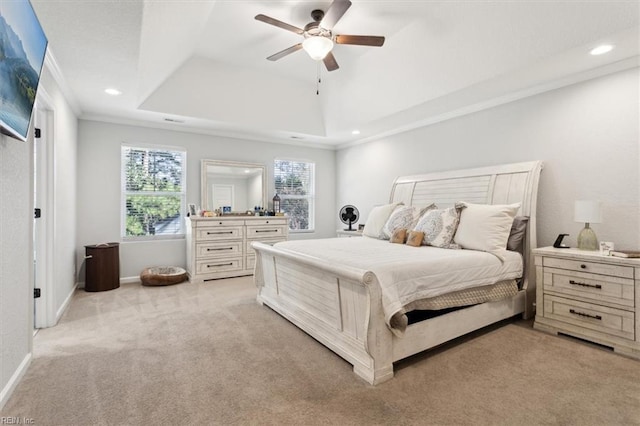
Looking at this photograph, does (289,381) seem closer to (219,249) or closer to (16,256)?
(16,256)

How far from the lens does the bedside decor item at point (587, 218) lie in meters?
2.61

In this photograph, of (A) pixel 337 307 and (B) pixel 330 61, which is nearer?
(A) pixel 337 307

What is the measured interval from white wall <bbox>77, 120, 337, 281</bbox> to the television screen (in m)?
2.87

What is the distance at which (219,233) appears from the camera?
186 inches

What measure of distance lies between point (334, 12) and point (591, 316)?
3177mm

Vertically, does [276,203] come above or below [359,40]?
below

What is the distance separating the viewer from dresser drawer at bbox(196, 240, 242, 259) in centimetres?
455

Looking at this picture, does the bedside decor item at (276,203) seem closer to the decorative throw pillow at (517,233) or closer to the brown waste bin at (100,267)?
the brown waste bin at (100,267)

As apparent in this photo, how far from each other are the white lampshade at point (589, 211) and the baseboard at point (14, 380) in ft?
14.0

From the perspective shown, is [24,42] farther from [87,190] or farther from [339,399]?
[87,190]

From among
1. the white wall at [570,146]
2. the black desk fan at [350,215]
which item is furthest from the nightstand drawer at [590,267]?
the black desk fan at [350,215]

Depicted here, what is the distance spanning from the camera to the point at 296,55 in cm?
382

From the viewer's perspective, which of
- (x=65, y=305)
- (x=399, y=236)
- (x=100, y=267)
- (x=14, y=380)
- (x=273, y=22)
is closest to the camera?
(x=14, y=380)

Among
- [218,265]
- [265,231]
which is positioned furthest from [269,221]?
[218,265]
